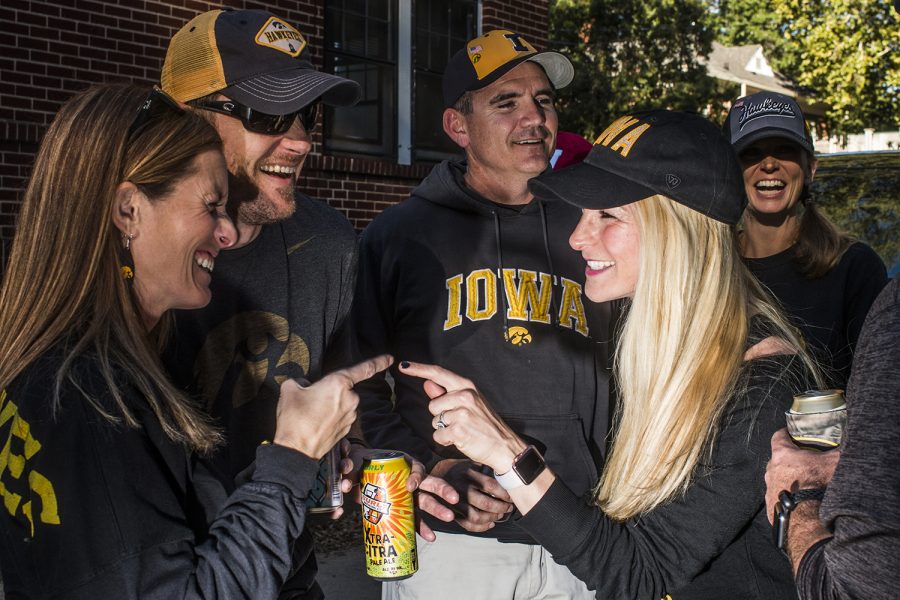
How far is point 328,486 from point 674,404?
2.85 feet

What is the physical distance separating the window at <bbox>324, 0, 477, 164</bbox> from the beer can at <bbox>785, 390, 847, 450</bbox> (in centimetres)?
643

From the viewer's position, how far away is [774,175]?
368cm

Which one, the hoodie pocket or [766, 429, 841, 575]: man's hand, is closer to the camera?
[766, 429, 841, 575]: man's hand

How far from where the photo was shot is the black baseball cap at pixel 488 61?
332 centimetres

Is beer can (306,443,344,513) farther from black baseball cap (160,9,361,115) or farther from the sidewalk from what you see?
the sidewalk

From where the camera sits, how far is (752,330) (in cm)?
211

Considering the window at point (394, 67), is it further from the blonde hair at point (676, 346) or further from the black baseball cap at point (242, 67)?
the blonde hair at point (676, 346)

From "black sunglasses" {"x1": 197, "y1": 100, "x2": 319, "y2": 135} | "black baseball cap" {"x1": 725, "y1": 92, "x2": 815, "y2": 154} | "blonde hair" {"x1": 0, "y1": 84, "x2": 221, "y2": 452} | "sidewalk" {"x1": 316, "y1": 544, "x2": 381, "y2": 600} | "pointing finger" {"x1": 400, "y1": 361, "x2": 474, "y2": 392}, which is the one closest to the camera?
"blonde hair" {"x1": 0, "y1": 84, "x2": 221, "y2": 452}

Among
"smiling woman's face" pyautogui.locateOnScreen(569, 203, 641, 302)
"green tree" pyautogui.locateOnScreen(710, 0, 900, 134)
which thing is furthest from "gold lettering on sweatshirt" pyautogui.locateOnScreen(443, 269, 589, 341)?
"green tree" pyautogui.locateOnScreen(710, 0, 900, 134)

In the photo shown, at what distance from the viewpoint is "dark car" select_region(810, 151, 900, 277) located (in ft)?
16.2

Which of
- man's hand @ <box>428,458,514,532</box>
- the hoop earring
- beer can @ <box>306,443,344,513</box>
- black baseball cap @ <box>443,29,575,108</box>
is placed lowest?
man's hand @ <box>428,458,514,532</box>

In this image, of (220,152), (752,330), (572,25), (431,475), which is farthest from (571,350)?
(572,25)

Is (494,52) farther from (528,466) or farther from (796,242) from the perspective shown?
(528,466)

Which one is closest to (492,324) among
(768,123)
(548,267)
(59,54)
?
(548,267)
